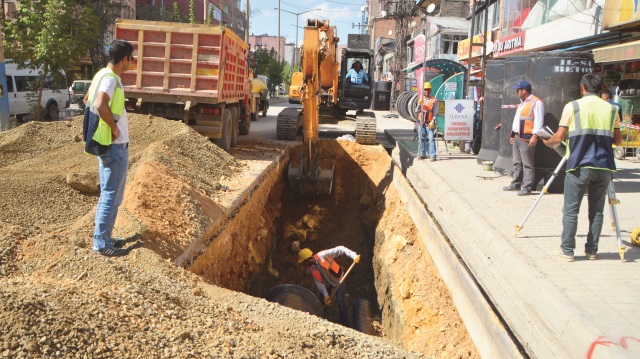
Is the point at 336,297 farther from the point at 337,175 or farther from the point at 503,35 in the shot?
the point at 503,35

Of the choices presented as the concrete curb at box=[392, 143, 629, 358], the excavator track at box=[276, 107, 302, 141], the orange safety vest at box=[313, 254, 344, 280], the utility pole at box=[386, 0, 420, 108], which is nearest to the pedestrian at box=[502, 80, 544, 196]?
the concrete curb at box=[392, 143, 629, 358]

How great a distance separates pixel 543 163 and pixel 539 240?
3109mm

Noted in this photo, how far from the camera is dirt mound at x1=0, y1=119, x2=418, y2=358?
11.4ft

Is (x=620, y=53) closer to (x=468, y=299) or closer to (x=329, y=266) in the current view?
(x=329, y=266)

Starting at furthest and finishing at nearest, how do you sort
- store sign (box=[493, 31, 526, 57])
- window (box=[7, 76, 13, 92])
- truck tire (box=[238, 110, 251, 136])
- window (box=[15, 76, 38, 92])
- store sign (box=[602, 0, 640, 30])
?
store sign (box=[493, 31, 526, 57]) < window (box=[15, 76, 38, 92]) < window (box=[7, 76, 13, 92]) < truck tire (box=[238, 110, 251, 136]) < store sign (box=[602, 0, 640, 30])

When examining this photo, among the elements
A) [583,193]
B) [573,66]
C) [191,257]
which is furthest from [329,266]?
[573,66]

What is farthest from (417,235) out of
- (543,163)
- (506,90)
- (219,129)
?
(219,129)

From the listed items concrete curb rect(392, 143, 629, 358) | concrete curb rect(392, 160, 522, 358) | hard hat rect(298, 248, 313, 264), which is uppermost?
concrete curb rect(392, 143, 629, 358)

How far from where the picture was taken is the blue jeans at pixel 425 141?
1234 cm

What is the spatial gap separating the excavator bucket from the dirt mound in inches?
153

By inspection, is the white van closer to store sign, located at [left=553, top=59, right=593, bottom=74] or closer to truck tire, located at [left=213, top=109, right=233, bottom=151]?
truck tire, located at [left=213, top=109, right=233, bottom=151]

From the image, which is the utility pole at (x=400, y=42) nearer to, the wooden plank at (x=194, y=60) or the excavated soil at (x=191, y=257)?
the excavated soil at (x=191, y=257)

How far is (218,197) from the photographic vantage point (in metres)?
8.77

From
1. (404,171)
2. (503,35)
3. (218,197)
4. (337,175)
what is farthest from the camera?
(503,35)
